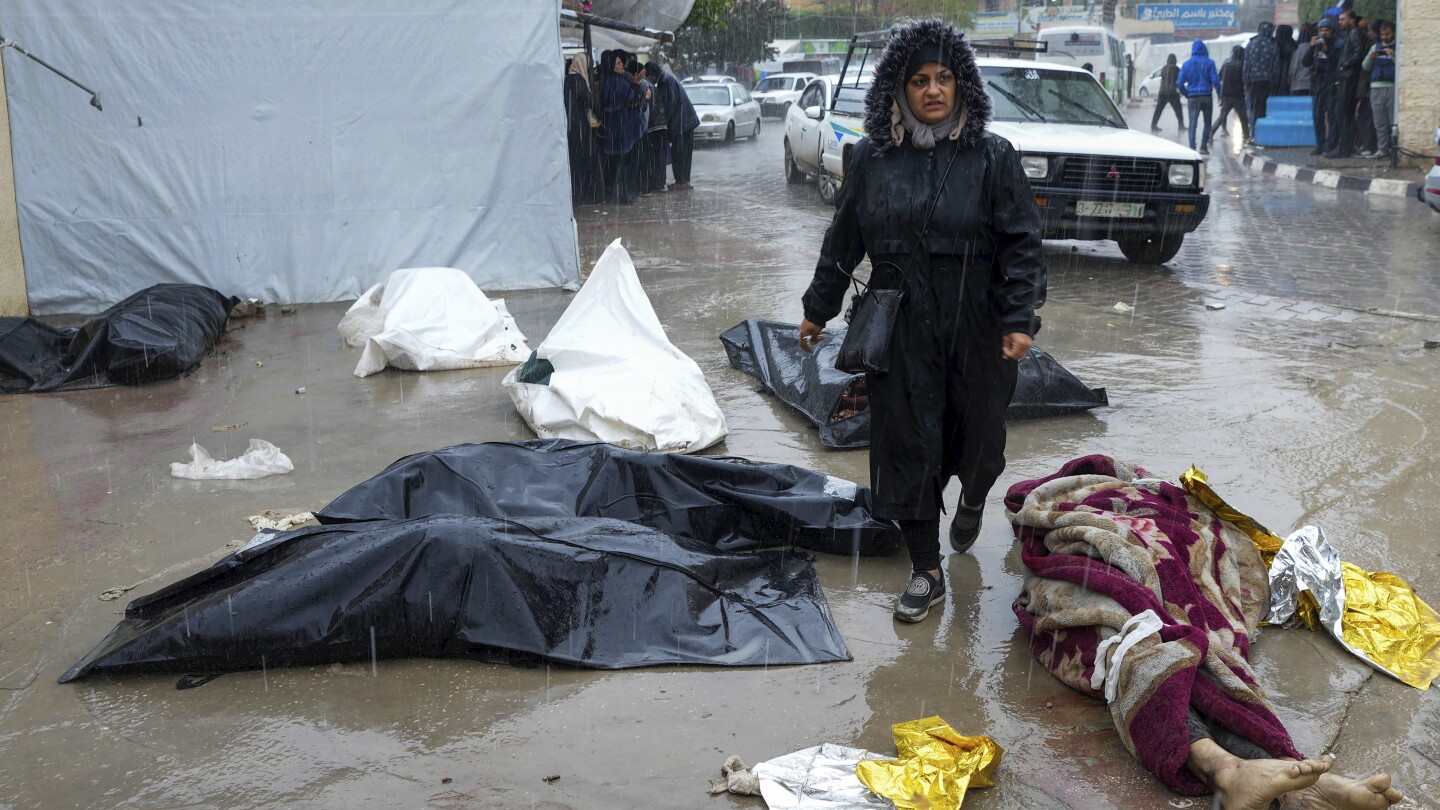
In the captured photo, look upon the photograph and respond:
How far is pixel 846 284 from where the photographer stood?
3891mm

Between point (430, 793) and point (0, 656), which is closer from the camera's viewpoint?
point (430, 793)

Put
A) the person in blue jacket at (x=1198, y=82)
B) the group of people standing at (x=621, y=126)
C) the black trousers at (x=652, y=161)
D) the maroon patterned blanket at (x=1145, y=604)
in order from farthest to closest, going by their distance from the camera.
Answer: the person in blue jacket at (x=1198, y=82)
the black trousers at (x=652, y=161)
the group of people standing at (x=621, y=126)
the maroon patterned blanket at (x=1145, y=604)

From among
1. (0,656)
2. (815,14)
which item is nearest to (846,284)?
(0,656)

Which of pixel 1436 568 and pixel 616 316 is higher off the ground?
pixel 616 316

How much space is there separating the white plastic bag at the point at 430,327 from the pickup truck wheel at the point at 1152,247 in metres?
5.76

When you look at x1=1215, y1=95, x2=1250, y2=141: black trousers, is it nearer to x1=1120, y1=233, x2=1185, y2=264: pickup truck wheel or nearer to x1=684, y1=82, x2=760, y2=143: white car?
x1=684, y1=82, x2=760, y2=143: white car

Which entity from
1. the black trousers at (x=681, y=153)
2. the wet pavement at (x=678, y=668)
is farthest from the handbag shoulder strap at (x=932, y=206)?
the black trousers at (x=681, y=153)

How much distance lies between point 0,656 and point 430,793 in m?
1.66

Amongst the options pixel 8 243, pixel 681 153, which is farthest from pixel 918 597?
pixel 681 153

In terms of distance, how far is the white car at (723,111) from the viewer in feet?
87.8

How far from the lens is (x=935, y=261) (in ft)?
11.9

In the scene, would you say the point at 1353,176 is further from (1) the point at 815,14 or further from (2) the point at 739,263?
(1) the point at 815,14

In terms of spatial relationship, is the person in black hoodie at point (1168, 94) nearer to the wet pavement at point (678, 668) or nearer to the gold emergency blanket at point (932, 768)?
the wet pavement at point (678, 668)

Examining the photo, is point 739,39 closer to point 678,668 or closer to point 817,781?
point 678,668
